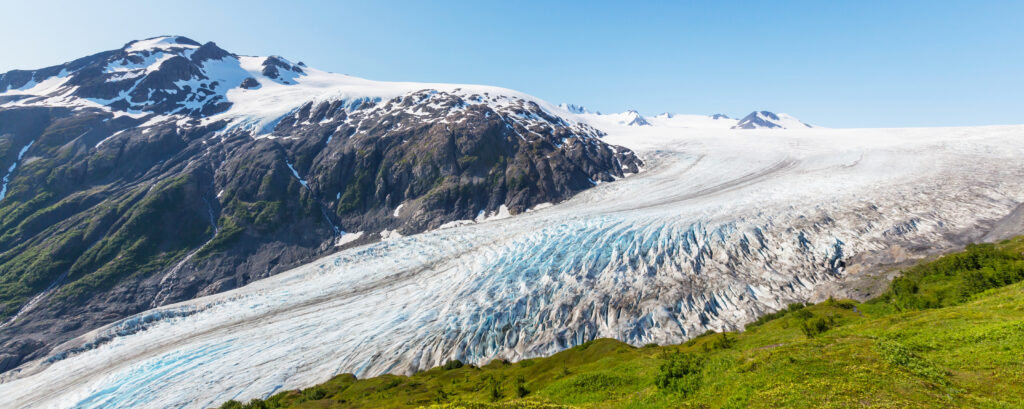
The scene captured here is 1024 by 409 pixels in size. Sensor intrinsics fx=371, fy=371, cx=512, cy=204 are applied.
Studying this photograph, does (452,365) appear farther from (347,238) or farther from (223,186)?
(223,186)

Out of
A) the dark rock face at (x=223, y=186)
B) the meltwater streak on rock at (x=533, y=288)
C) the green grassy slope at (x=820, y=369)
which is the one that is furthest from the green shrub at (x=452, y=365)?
the dark rock face at (x=223, y=186)

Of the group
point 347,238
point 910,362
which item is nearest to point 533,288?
point 910,362

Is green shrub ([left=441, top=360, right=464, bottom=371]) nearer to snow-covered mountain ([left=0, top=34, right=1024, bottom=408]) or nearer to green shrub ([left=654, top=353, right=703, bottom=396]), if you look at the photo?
snow-covered mountain ([left=0, top=34, right=1024, bottom=408])

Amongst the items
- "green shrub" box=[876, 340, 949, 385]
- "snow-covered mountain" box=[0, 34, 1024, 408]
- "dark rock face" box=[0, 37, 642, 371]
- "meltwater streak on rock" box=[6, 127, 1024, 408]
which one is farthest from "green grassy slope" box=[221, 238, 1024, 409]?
"dark rock face" box=[0, 37, 642, 371]

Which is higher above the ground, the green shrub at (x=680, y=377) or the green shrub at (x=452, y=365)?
the green shrub at (x=680, y=377)

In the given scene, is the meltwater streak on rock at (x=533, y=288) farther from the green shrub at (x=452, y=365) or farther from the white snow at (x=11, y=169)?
the white snow at (x=11, y=169)

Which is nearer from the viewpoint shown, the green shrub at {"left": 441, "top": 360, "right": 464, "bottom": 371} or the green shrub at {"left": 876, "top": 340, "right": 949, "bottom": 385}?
the green shrub at {"left": 876, "top": 340, "right": 949, "bottom": 385}
